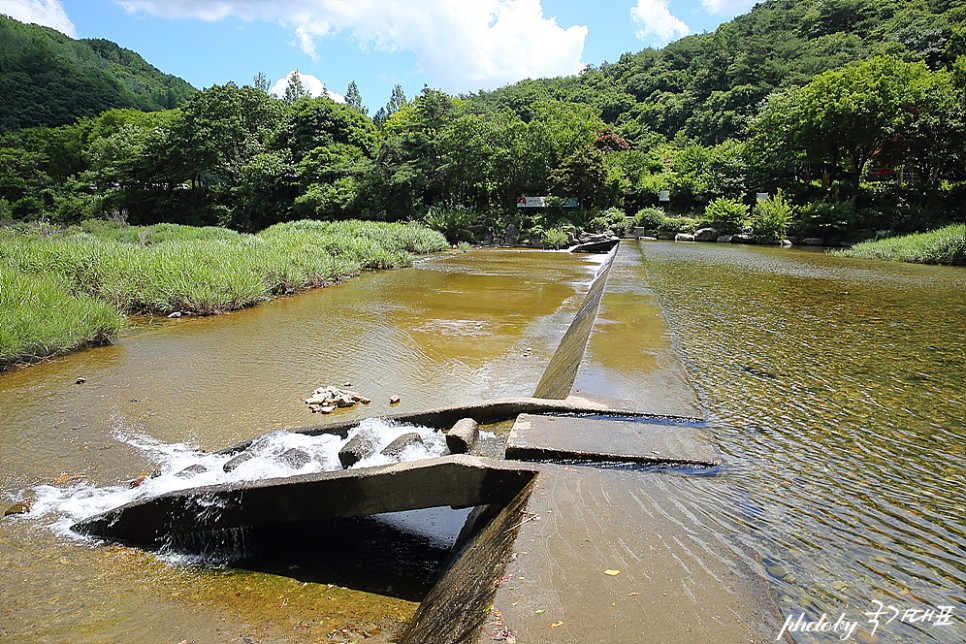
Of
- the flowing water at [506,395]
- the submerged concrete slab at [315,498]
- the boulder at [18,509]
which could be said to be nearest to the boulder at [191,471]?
the flowing water at [506,395]

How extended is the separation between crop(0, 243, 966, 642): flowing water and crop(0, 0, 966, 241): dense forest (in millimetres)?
16711

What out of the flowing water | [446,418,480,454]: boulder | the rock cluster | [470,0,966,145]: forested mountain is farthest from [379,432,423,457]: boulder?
[470,0,966,145]: forested mountain

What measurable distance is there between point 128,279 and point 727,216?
24.5 m

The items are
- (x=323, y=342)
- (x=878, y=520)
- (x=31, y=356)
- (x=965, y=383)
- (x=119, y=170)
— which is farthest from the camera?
(x=119, y=170)

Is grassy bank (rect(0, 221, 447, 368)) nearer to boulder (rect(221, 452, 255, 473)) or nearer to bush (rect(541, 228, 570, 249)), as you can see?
boulder (rect(221, 452, 255, 473))

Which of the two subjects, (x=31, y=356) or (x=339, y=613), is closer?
(x=339, y=613)

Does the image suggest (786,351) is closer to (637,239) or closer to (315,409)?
(315,409)

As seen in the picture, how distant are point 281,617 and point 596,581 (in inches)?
57.8

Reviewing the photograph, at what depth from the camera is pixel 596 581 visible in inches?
70.2

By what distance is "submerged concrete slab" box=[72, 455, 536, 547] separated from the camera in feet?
8.57

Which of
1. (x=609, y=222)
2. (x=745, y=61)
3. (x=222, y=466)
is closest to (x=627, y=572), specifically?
(x=222, y=466)

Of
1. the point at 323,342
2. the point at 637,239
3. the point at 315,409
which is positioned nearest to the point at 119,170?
the point at 637,239

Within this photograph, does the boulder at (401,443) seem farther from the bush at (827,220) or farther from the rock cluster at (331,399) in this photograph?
the bush at (827,220)

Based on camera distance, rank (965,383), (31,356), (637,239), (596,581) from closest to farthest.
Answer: (596,581) < (965,383) < (31,356) < (637,239)
